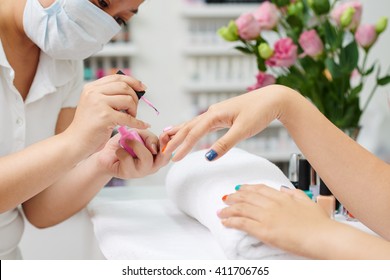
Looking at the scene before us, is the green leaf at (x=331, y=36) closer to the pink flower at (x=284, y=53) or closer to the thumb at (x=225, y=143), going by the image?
the pink flower at (x=284, y=53)

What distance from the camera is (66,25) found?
1082mm

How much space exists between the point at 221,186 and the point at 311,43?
24.3 inches

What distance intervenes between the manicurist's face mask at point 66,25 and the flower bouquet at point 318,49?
1.52ft

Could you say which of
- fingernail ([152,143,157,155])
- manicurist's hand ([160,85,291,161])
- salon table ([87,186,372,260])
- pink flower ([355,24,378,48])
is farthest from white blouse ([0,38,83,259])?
pink flower ([355,24,378,48])

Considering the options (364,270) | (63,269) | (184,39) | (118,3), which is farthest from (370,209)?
Answer: (184,39)

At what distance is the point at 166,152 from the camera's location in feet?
3.30

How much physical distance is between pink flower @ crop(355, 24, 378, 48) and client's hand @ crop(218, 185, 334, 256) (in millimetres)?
757

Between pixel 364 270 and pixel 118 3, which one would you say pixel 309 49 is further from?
pixel 364 270

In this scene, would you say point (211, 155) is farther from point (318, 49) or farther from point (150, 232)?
point (318, 49)

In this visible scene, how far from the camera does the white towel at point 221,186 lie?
0.79 metres

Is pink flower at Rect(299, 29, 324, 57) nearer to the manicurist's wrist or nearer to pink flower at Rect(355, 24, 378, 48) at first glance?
pink flower at Rect(355, 24, 378, 48)

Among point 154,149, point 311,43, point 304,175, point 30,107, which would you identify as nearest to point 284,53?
point 311,43

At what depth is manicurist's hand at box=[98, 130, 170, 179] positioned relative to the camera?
3.42 ft

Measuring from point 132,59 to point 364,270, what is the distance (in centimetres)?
290
